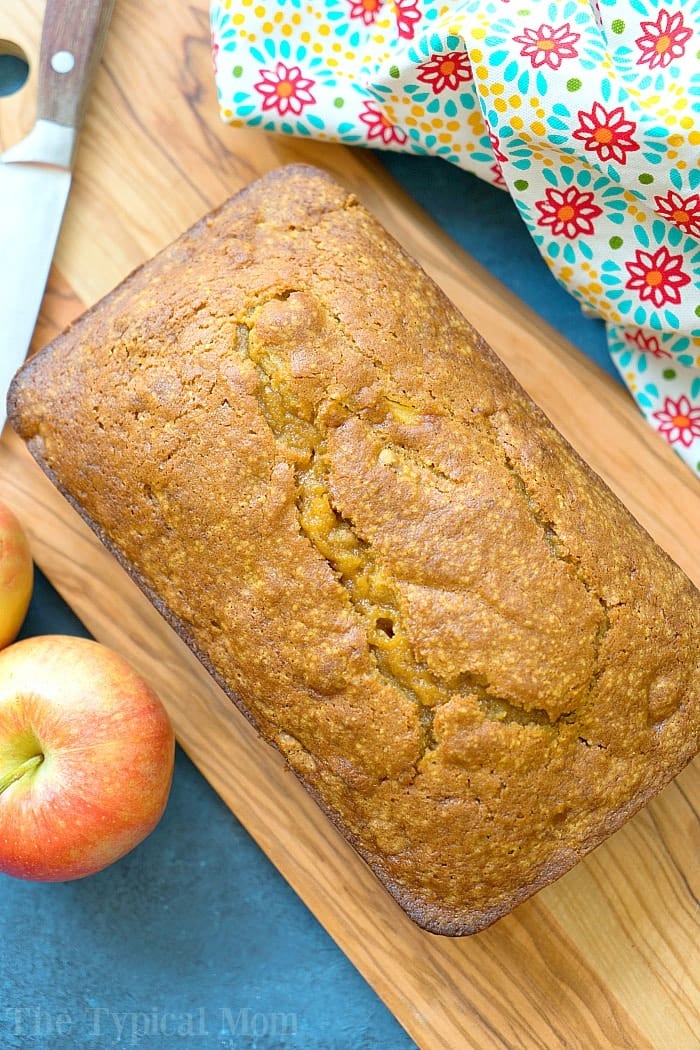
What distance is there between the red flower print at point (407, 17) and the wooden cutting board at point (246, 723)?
0.76 ft

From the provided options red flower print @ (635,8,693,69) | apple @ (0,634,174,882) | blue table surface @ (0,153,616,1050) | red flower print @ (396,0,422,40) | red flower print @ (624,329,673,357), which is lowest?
blue table surface @ (0,153,616,1050)

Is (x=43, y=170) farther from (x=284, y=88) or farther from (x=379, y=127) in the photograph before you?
(x=379, y=127)

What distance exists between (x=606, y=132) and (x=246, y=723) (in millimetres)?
1132

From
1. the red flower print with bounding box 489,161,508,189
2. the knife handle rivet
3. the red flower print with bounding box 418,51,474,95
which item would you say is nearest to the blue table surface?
the red flower print with bounding box 489,161,508,189

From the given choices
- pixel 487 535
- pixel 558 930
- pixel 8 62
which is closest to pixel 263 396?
pixel 487 535

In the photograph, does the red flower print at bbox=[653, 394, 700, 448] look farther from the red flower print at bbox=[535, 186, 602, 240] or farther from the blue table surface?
the blue table surface

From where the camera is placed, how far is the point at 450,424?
4.30ft

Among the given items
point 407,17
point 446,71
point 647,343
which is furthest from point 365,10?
point 647,343

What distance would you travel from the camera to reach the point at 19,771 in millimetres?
1359

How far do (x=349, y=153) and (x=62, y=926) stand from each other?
1543mm

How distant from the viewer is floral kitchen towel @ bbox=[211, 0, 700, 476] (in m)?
1.31

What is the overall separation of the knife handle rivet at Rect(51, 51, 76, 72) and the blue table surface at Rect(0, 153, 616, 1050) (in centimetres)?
60

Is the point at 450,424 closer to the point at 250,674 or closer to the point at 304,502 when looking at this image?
the point at 304,502

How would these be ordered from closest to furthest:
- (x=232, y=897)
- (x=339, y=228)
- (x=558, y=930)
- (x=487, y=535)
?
(x=487, y=535)
(x=339, y=228)
(x=558, y=930)
(x=232, y=897)
